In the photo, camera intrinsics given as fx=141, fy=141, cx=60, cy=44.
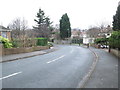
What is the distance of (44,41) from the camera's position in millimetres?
34750

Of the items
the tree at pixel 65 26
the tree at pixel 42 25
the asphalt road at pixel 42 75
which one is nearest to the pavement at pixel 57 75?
the asphalt road at pixel 42 75

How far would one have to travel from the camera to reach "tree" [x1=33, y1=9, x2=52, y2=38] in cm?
5682

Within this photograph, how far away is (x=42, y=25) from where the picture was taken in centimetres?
5928

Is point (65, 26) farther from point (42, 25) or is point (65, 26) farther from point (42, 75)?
point (42, 75)

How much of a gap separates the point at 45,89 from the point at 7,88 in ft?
5.10

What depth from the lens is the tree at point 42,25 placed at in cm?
5682

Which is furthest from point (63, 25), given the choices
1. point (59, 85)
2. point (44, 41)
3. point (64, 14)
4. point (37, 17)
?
point (59, 85)

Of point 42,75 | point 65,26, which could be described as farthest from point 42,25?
point 42,75

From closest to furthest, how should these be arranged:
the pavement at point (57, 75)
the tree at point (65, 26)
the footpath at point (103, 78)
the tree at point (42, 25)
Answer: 1. the footpath at point (103, 78)
2. the pavement at point (57, 75)
3. the tree at point (42, 25)
4. the tree at point (65, 26)

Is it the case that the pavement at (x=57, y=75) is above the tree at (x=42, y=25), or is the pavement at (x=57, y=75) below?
below

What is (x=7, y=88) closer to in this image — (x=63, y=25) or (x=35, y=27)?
(x=35, y=27)

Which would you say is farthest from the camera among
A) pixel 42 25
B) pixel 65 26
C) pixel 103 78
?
pixel 65 26

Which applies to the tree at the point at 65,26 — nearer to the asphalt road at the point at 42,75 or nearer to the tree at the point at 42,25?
the tree at the point at 42,25

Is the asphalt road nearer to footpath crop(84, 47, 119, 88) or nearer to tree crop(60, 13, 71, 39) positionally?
footpath crop(84, 47, 119, 88)
